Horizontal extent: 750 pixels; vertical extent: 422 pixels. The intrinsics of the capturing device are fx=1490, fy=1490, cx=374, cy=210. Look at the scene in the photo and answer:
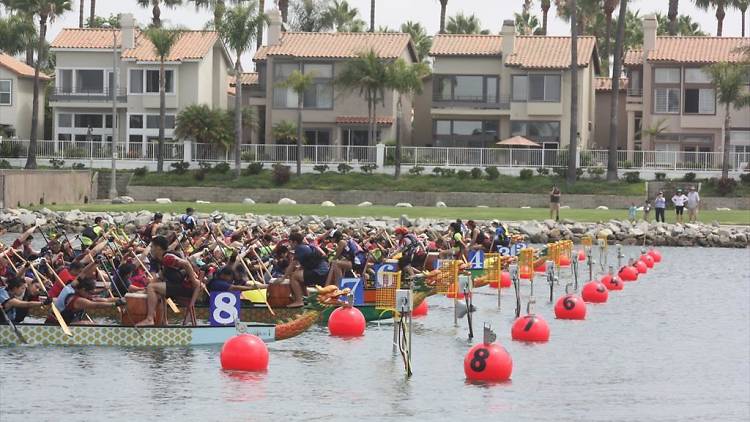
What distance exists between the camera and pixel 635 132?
324ft

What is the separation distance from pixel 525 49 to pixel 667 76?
363 inches

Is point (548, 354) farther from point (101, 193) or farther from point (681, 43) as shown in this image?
point (681, 43)

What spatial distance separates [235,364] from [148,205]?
50729mm

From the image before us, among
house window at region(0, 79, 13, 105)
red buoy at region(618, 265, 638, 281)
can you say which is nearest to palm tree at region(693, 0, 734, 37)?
house window at region(0, 79, 13, 105)

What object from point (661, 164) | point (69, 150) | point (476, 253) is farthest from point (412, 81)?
point (476, 253)

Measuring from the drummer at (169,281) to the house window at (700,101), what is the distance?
69.1 metres

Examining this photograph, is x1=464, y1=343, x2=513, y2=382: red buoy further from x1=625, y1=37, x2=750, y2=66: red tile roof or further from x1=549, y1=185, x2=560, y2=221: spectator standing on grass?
x1=625, y1=37, x2=750, y2=66: red tile roof

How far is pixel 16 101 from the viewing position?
335ft

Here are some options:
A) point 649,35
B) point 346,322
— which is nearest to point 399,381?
point 346,322

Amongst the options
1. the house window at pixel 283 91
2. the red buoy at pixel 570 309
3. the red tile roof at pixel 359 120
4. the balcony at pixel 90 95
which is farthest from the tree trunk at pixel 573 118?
the red buoy at pixel 570 309

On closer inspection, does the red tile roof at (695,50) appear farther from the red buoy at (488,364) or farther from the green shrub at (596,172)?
the red buoy at (488,364)

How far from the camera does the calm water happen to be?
24.8 m

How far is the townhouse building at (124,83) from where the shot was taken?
97625mm

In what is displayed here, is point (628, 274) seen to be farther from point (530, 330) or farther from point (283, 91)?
point (283, 91)
